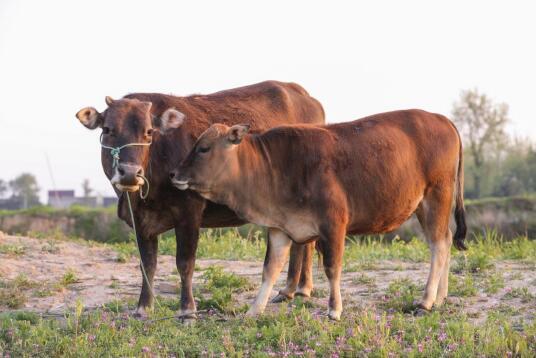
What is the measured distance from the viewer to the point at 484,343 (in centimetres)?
654

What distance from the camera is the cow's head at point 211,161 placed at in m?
7.58

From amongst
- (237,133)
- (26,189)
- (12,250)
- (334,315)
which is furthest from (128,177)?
(26,189)

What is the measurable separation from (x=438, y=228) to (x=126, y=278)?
4.26 meters

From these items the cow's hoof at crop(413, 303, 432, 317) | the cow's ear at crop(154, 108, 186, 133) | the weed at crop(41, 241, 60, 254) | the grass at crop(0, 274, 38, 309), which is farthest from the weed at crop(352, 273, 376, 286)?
the weed at crop(41, 241, 60, 254)

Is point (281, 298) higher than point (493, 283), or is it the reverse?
point (493, 283)

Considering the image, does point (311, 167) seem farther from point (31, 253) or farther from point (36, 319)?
point (31, 253)

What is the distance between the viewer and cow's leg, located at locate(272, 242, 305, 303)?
9.02 m

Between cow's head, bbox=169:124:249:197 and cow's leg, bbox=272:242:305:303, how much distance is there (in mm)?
1725

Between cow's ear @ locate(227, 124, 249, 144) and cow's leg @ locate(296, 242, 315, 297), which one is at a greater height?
cow's ear @ locate(227, 124, 249, 144)

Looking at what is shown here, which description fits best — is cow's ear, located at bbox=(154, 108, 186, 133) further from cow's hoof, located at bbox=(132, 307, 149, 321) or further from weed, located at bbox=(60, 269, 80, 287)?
weed, located at bbox=(60, 269, 80, 287)

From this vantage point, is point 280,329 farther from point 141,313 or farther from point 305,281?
point 305,281

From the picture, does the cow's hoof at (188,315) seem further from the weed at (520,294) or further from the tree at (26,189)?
the tree at (26,189)

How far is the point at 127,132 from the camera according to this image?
748cm

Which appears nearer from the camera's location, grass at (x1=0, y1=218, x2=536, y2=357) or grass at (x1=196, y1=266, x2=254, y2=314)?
grass at (x1=0, y1=218, x2=536, y2=357)
